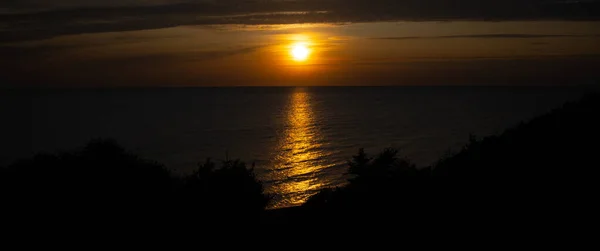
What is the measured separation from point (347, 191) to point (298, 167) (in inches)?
1628

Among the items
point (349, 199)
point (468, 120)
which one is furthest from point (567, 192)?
point (468, 120)

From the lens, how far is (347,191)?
19.1 meters

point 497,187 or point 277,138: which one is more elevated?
point 277,138

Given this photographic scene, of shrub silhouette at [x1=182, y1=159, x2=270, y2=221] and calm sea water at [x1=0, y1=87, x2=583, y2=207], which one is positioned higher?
calm sea water at [x1=0, y1=87, x2=583, y2=207]

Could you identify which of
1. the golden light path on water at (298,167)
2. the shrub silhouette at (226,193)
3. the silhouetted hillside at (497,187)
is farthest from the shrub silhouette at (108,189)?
the golden light path on water at (298,167)

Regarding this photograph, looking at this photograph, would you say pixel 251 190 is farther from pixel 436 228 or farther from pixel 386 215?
pixel 436 228

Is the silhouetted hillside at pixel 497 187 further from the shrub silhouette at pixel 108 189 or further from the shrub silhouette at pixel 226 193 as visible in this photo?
the shrub silhouette at pixel 108 189

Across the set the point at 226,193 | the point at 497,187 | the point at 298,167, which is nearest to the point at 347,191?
the point at 226,193

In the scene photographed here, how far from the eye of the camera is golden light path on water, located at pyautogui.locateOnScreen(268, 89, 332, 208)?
47.6 meters

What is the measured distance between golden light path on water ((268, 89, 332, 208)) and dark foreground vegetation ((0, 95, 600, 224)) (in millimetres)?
25996

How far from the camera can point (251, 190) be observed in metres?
20.3

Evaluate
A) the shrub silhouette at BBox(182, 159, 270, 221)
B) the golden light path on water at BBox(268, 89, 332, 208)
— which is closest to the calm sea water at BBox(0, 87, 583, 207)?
the golden light path on water at BBox(268, 89, 332, 208)

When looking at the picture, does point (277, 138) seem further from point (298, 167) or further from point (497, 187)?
point (497, 187)

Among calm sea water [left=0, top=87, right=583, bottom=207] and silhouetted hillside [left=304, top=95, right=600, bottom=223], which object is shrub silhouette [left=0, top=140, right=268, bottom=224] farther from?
calm sea water [left=0, top=87, right=583, bottom=207]
